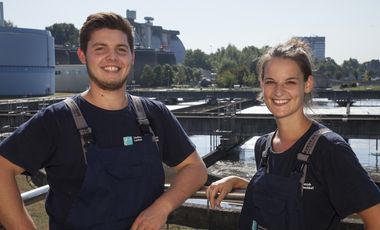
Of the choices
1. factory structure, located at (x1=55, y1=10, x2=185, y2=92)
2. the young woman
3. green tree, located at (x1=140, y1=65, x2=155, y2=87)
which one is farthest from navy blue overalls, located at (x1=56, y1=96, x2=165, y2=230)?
green tree, located at (x1=140, y1=65, x2=155, y2=87)

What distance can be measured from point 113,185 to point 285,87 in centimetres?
119

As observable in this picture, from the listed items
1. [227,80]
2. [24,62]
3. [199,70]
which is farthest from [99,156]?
[199,70]

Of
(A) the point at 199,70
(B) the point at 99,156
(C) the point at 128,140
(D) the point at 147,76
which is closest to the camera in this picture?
(B) the point at 99,156

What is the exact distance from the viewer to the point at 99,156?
7.64 ft

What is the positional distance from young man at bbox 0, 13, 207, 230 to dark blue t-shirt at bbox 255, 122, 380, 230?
73cm

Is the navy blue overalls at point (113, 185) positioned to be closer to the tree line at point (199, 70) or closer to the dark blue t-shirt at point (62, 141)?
the dark blue t-shirt at point (62, 141)

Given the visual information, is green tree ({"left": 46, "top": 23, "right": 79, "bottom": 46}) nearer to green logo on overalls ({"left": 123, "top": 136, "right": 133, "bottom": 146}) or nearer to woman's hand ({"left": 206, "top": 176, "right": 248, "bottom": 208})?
woman's hand ({"left": 206, "top": 176, "right": 248, "bottom": 208})

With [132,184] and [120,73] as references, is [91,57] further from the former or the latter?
[132,184]

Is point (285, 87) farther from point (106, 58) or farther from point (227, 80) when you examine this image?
point (227, 80)

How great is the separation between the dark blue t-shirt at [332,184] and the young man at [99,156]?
2.38 feet

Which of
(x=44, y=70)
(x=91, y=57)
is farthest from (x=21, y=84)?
(x=91, y=57)

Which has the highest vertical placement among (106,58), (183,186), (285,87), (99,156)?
(106,58)

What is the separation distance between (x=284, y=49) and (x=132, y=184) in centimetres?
123

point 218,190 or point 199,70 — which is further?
point 199,70
